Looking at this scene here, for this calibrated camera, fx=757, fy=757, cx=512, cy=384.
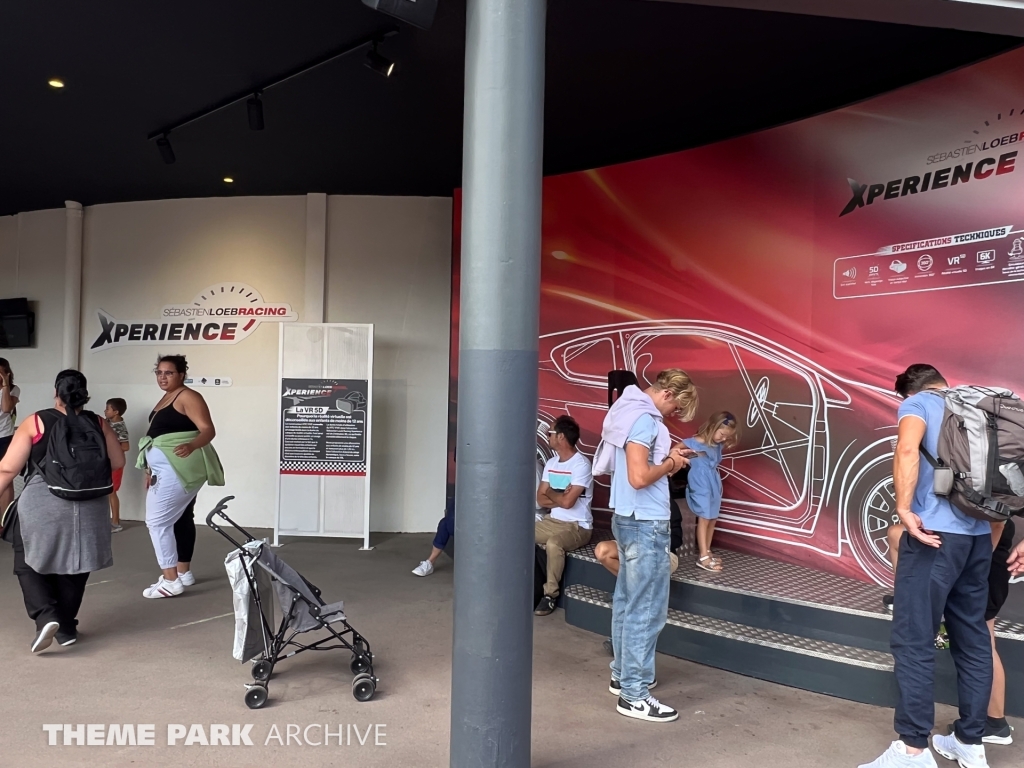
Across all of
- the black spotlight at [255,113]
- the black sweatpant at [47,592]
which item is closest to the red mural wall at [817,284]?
the black spotlight at [255,113]

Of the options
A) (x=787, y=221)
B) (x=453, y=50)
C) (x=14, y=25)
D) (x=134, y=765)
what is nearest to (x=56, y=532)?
(x=134, y=765)

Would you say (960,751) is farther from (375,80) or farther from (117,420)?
(117,420)

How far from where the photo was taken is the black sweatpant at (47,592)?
4.02 metres

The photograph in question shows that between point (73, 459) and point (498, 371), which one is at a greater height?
point (498, 371)

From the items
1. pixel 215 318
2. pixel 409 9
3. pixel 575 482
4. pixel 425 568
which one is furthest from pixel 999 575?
pixel 215 318

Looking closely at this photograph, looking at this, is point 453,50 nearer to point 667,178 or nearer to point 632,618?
point 667,178

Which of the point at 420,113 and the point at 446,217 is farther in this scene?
the point at 446,217

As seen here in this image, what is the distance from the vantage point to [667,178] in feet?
19.0

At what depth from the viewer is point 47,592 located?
13.4 ft

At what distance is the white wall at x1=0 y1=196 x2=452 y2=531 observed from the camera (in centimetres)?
Result: 768

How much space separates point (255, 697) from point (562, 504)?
7.65 ft

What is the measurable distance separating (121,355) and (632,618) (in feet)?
22.7

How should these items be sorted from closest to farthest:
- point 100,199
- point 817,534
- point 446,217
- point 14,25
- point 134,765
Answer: point 134,765
point 14,25
point 817,534
point 446,217
point 100,199

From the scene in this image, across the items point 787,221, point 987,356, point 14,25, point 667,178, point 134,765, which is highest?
point 14,25
